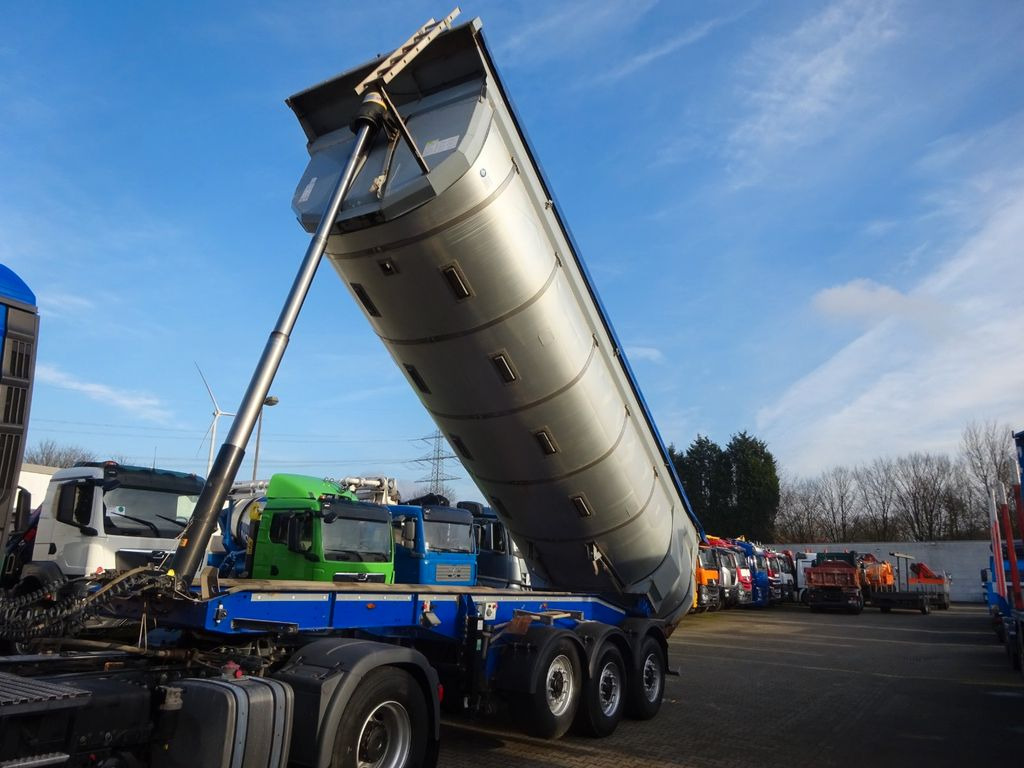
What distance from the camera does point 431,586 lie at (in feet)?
20.5

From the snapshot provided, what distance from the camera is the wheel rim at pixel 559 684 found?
632cm

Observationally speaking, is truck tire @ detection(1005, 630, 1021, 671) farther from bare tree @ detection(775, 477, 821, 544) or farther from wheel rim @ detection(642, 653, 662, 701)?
bare tree @ detection(775, 477, 821, 544)

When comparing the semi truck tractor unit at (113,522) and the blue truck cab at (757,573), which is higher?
the semi truck tractor unit at (113,522)

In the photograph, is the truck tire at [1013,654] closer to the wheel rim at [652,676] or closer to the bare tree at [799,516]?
the wheel rim at [652,676]

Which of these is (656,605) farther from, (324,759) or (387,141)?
(387,141)

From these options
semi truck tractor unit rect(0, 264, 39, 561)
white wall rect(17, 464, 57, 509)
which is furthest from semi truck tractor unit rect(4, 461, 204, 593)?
white wall rect(17, 464, 57, 509)

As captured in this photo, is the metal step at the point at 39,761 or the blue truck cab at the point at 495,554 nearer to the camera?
the metal step at the point at 39,761

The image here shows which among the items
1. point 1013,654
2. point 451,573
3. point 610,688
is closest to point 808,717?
point 610,688

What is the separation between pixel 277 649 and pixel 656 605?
5.24m

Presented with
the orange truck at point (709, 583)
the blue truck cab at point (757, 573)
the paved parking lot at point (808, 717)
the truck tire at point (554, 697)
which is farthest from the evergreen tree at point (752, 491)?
the truck tire at point (554, 697)

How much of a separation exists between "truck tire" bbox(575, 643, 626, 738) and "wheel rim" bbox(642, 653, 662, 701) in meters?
0.36

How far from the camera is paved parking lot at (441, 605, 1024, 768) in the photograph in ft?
20.2

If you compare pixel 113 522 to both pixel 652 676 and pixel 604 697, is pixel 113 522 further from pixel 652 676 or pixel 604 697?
pixel 652 676

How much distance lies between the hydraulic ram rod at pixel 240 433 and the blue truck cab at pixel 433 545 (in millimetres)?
4233
